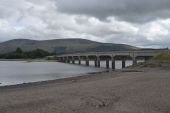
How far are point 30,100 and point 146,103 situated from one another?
849cm

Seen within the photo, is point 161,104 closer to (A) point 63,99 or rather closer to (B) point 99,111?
(B) point 99,111

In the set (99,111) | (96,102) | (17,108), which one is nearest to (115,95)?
(96,102)

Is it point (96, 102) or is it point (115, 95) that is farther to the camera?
point (115, 95)

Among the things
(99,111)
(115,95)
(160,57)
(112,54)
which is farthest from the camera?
(112,54)

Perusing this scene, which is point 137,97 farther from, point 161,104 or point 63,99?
point 63,99

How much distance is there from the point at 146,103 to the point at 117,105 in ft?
6.79

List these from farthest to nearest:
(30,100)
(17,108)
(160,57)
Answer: (160,57) → (30,100) → (17,108)

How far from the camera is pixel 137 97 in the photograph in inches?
964

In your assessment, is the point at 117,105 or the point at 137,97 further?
the point at 137,97

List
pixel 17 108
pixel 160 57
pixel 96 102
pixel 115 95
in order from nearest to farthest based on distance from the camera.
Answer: pixel 17 108
pixel 96 102
pixel 115 95
pixel 160 57

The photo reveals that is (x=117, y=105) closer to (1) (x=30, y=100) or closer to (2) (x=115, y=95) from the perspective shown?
(2) (x=115, y=95)

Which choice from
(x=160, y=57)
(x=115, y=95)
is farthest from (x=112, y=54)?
(x=115, y=95)

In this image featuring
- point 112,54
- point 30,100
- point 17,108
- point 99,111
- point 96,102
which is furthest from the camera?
point 112,54

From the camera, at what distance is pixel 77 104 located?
21750 millimetres
